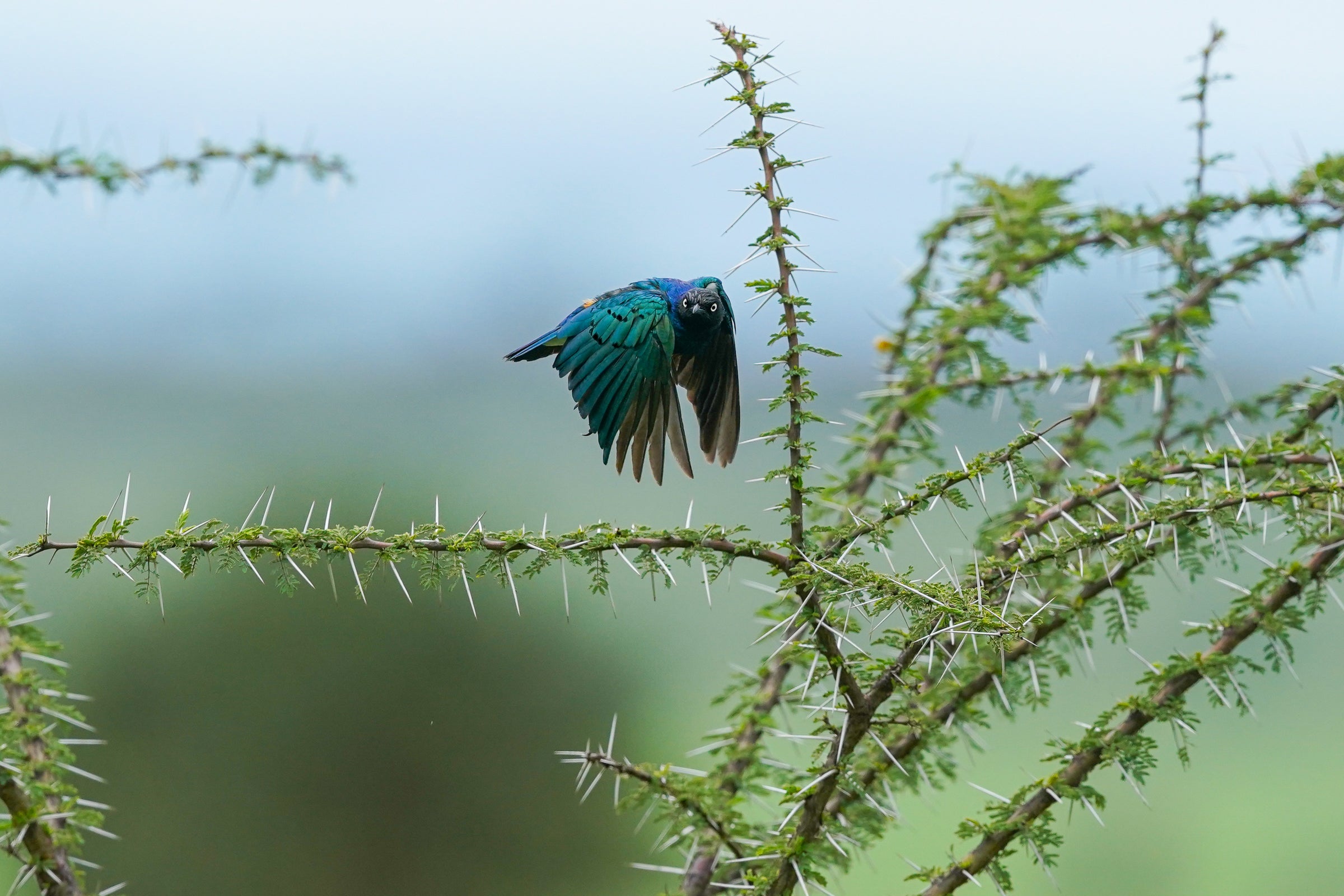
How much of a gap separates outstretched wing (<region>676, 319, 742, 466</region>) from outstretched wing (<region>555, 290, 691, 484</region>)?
5.0 inches

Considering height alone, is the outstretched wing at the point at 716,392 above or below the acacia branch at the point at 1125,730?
above

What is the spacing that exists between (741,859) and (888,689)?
287 mm

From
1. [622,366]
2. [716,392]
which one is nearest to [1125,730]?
[716,392]

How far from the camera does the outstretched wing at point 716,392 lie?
1.48 meters

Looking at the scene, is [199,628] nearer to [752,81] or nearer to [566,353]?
[566,353]

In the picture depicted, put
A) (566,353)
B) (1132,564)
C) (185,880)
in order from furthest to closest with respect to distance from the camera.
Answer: (185,880), (1132,564), (566,353)

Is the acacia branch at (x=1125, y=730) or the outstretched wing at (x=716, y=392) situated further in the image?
the outstretched wing at (x=716, y=392)

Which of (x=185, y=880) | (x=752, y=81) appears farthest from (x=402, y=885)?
(x=752, y=81)

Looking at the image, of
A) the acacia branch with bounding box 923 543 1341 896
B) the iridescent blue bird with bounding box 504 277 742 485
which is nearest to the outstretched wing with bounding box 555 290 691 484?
the iridescent blue bird with bounding box 504 277 742 485

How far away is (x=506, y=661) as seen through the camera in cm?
248

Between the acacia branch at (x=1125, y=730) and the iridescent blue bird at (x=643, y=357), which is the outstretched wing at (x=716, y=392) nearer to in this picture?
the iridescent blue bird at (x=643, y=357)

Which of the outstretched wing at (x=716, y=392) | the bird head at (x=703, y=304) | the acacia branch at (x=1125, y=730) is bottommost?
the acacia branch at (x=1125, y=730)

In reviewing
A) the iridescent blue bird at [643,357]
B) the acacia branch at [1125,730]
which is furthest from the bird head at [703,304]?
the acacia branch at [1125,730]

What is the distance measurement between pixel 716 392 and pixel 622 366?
0.27 m
